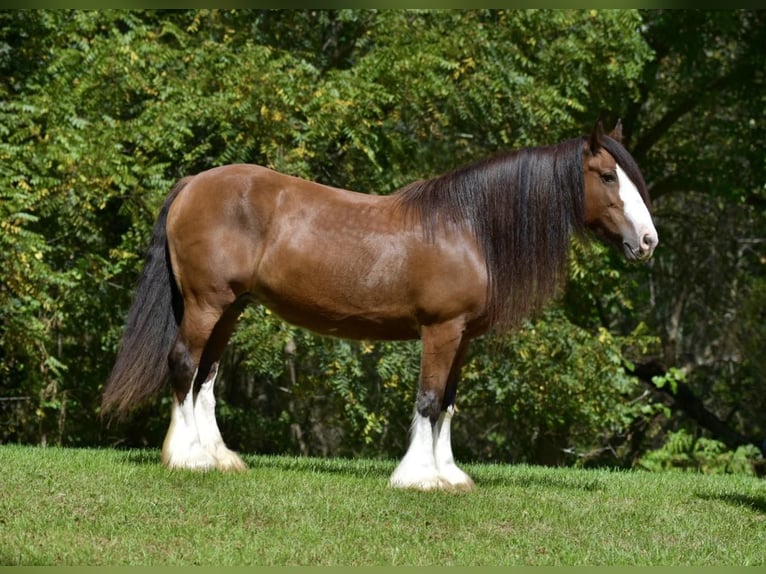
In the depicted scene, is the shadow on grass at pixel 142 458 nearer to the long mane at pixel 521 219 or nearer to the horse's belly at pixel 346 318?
the horse's belly at pixel 346 318

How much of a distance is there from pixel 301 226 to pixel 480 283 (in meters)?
1.32

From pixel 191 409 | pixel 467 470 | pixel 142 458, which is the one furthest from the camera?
pixel 467 470

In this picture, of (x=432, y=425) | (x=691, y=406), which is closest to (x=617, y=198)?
(x=432, y=425)

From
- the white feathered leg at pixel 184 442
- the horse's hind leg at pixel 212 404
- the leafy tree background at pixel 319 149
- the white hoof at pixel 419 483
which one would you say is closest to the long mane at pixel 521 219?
the white hoof at pixel 419 483

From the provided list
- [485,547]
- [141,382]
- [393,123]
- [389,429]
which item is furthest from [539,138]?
[485,547]

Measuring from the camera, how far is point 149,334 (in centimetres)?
726

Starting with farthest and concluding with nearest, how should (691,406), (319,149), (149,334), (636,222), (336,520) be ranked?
(691,406)
(319,149)
(149,334)
(636,222)
(336,520)

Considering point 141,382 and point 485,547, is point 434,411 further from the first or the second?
point 141,382

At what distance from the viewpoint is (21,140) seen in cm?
1163

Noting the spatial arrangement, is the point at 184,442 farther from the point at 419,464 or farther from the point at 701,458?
the point at 701,458

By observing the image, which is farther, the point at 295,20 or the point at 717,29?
the point at 717,29

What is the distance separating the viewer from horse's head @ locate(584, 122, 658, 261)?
6703 mm

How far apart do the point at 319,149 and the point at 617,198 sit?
5.83m

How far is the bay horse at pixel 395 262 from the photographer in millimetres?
6855
